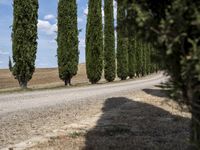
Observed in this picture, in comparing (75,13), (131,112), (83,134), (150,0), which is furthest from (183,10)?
(75,13)

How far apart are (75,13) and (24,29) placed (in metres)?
8.17

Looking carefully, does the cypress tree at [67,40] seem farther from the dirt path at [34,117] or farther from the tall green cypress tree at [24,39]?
the dirt path at [34,117]

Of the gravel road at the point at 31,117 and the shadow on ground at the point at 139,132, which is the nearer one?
the shadow on ground at the point at 139,132

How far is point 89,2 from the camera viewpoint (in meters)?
40.4

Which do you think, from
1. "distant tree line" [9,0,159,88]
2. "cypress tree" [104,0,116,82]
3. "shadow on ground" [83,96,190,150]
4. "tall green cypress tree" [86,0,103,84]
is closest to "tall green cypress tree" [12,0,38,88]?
"distant tree line" [9,0,159,88]

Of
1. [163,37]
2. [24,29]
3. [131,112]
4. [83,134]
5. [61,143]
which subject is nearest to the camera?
[163,37]

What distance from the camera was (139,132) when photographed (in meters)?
9.27

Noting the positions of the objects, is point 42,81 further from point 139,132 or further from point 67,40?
point 139,132

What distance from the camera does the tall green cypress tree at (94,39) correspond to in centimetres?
4012

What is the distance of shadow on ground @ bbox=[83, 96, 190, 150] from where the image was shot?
793cm

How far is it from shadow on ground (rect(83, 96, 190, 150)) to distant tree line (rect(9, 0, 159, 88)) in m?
7.09

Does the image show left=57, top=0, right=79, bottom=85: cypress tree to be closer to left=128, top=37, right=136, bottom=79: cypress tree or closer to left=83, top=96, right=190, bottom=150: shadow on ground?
left=128, top=37, right=136, bottom=79: cypress tree

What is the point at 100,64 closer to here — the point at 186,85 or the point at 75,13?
the point at 75,13

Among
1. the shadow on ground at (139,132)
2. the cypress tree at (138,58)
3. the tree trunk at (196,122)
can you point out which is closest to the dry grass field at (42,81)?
the cypress tree at (138,58)
